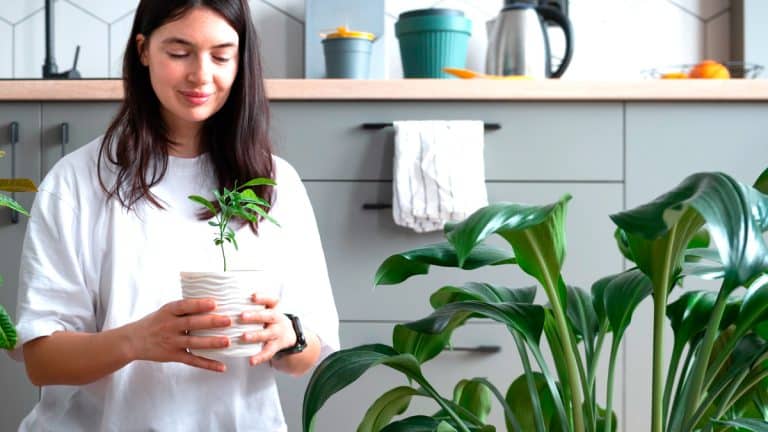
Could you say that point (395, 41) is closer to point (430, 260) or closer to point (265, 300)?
point (265, 300)

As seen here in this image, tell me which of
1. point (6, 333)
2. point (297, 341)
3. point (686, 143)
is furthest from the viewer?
point (686, 143)

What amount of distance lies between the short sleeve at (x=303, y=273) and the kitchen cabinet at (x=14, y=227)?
39.1 inches

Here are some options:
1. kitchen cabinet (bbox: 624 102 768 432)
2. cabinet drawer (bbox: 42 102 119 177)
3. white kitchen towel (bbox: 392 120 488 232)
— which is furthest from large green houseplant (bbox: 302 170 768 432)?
cabinet drawer (bbox: 42 102 119 177)

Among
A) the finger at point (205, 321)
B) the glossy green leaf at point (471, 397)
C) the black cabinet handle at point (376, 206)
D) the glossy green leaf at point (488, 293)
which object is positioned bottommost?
the glossy green leaf at point (471, 397)

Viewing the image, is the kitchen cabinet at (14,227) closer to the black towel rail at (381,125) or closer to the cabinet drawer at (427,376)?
the cabinet drawer at (427,376)

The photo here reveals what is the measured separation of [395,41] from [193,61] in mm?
1472

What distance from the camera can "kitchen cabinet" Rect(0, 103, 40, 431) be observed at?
2.17 m

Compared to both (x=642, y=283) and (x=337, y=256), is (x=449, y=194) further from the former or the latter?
(x=642, y=283)

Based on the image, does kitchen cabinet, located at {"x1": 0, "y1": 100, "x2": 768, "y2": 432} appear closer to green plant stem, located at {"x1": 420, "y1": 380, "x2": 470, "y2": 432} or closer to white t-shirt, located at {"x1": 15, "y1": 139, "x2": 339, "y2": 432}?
white t-shirt, located at {"x1": 15, "y1": 139, "x2": 339, "y2": 432}

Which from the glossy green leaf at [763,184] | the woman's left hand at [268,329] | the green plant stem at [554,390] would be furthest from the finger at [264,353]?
the glossy green leaf at [763,184]

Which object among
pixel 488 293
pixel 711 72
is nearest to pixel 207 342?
pixel 488 293

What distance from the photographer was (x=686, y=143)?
7.29ft

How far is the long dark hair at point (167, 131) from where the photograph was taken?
136 centimetres

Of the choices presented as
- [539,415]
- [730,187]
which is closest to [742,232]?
[730,187]
